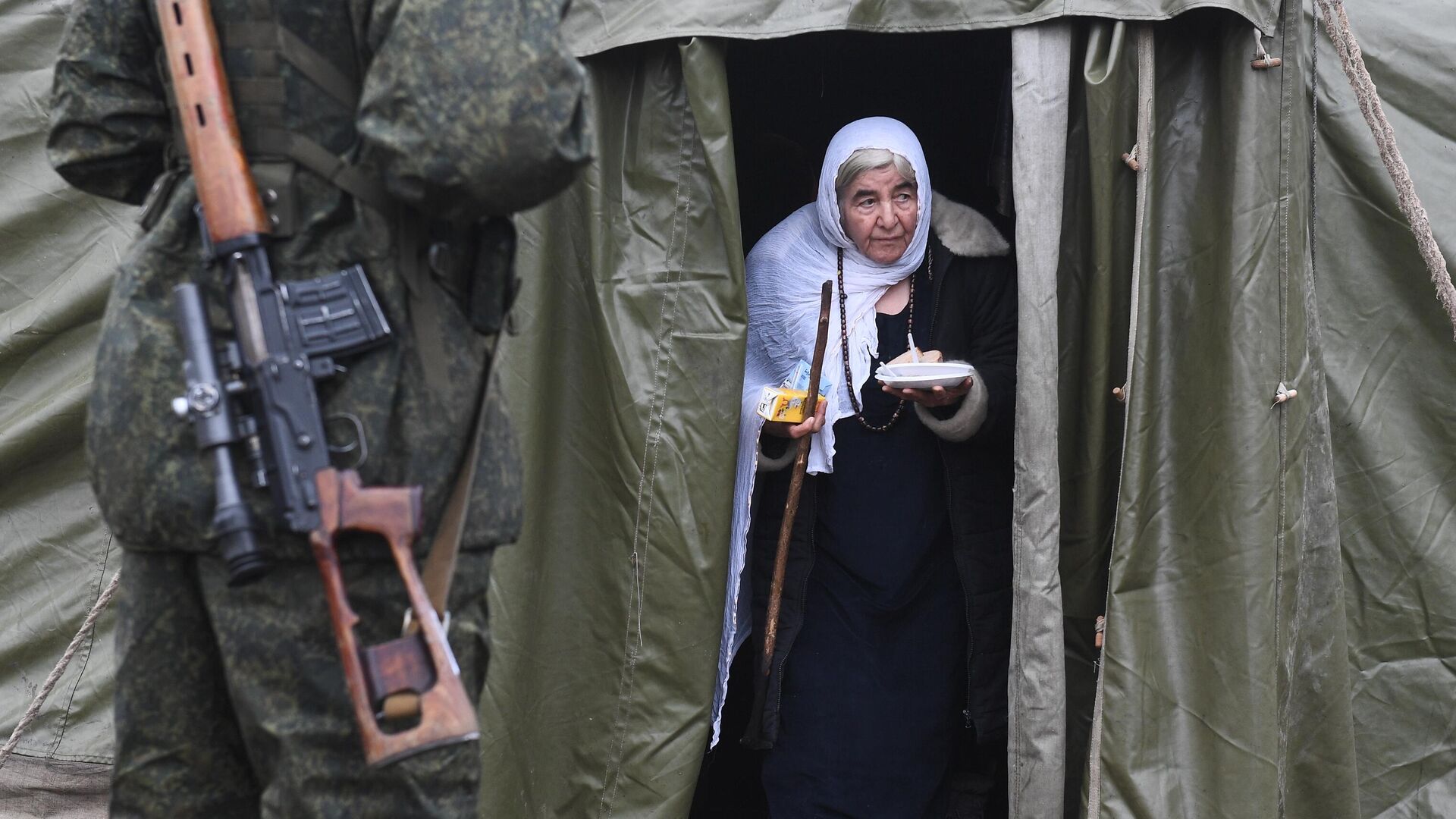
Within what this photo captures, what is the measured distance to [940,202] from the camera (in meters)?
3.00

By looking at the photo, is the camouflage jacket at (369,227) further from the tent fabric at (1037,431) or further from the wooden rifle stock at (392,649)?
the tent fabric at (1037,431)

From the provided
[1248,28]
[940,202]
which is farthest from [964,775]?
[1248,28]

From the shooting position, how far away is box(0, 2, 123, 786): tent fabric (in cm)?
311

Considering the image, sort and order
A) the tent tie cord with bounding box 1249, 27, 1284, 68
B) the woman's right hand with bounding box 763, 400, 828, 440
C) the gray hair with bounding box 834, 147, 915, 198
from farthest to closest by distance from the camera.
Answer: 1. the gray hair with bounding box 834, 147, 915, 198
2. the woman's right hand with bounding box 763, 400, 828, 440
3. the tent tie cord with bounding box 1249, 27, 1284, 68

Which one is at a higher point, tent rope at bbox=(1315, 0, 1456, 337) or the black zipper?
tent rope at bbox=(1315, 0, 1456, 337)

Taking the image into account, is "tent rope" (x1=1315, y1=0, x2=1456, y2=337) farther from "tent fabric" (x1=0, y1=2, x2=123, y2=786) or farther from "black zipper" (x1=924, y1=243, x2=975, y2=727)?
"tent fabric" (x1=0, y1=2, x2=123, y2=786)

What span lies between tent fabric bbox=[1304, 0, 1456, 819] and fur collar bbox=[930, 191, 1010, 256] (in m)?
0.72

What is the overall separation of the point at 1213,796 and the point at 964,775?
1.80 ft

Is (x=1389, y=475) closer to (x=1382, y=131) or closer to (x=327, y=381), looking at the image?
(x=1382, y=131)

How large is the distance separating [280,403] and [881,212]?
1.61 m

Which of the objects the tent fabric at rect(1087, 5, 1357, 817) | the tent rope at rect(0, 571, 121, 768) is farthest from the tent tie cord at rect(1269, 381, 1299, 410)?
the tent rope at rect(0, 571, 121, 768)

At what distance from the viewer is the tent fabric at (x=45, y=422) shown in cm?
311

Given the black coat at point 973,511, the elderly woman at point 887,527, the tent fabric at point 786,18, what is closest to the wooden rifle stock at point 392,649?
the tent fabric at point 786,18

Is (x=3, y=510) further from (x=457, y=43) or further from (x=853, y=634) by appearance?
(x=457, y=43)
